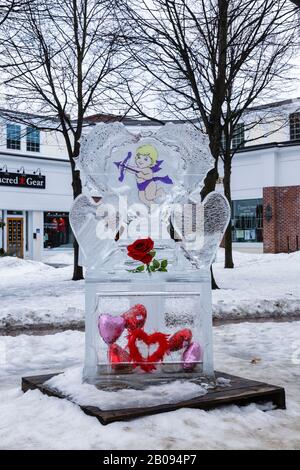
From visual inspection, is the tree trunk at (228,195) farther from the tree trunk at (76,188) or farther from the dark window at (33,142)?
the dark window at (33,142)

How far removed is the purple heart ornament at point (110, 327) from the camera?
15.3 feet

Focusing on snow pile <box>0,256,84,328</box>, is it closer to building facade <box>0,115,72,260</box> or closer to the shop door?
the shop door

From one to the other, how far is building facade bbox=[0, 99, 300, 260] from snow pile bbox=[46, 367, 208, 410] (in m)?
22.9

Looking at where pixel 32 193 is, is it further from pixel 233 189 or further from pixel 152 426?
pixel 152 426

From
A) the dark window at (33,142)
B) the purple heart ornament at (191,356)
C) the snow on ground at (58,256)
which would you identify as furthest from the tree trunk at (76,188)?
the dark window at (33,142)

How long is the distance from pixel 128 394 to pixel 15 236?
2552 centimetres

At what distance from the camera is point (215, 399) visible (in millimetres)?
4160

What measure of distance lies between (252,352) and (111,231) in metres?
2.95

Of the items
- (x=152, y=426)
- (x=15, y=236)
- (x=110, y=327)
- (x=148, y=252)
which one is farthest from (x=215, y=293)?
(x=15, y=236)

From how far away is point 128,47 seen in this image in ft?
41.3

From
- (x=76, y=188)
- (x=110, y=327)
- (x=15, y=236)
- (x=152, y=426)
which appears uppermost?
→ (x=76, y=188)

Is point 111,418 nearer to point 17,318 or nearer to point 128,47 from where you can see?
point 17,318

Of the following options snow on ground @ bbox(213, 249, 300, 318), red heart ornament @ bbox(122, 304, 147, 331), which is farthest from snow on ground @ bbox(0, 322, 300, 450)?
snow on ground @ bbox(213, 249, 300, 318)
